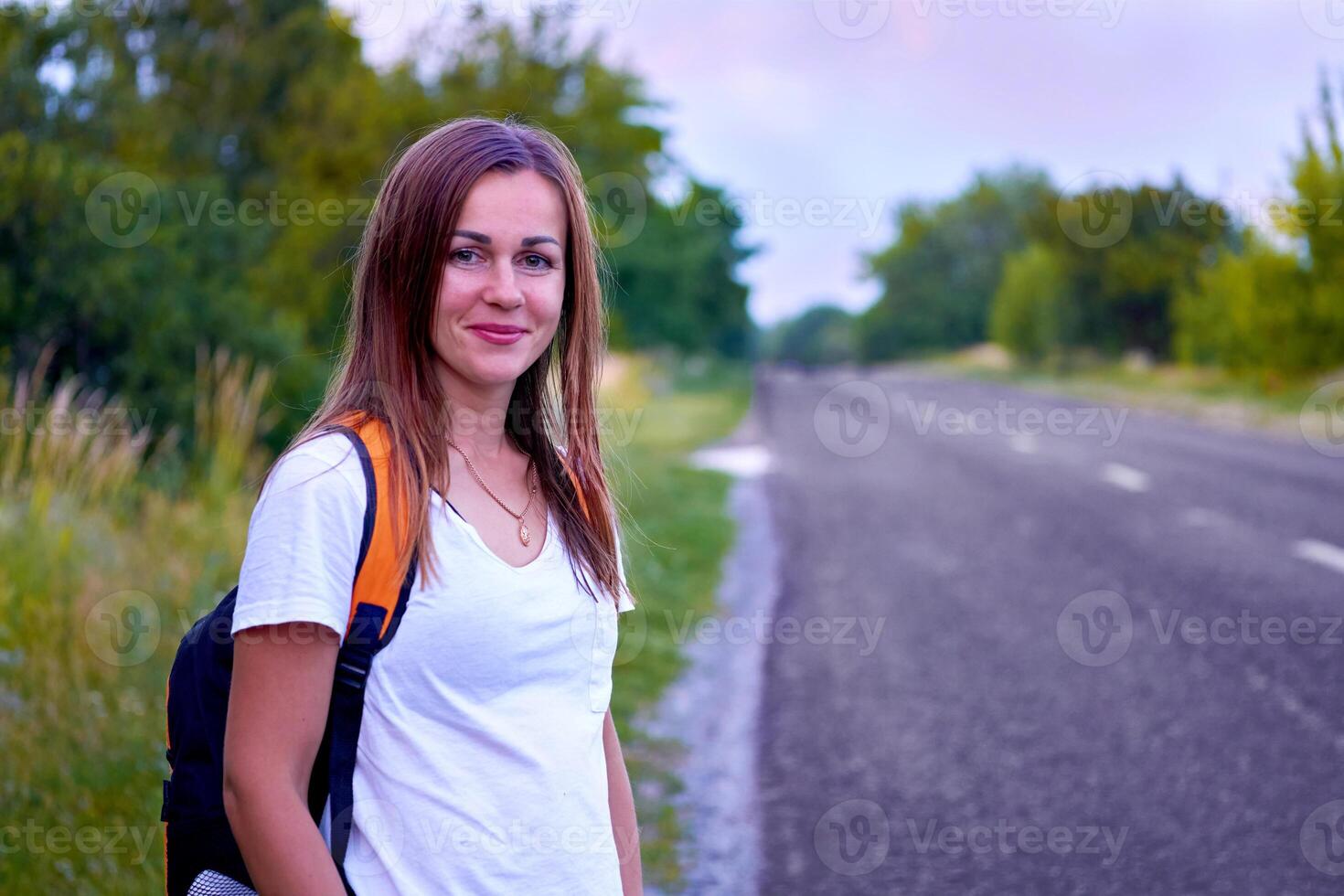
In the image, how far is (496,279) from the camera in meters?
1.85

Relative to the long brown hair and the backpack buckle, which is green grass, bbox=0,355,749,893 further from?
the backpack buckle

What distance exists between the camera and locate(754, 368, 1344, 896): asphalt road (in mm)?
3924

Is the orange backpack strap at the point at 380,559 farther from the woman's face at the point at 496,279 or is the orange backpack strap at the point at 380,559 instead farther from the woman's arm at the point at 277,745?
the woman's face at the point at 496,279

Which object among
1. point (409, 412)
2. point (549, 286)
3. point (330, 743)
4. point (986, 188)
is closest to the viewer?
point (330, 743)

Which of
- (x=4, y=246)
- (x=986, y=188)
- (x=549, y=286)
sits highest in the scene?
(x=986, y=188)

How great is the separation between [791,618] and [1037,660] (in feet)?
5.48

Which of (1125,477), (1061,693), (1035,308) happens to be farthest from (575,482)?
(1035,308)

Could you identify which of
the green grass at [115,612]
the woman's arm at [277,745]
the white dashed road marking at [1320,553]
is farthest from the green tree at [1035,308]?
the woman's arm at [277,745]

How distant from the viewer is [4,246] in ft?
23.1

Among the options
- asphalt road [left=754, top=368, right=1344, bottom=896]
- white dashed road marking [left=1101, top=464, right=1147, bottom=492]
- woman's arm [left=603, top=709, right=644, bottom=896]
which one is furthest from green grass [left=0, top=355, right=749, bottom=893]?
white dashed road marking [left=1101, top=464, right=1147, bottom=492]

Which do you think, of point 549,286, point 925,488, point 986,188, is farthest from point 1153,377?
point 986,188

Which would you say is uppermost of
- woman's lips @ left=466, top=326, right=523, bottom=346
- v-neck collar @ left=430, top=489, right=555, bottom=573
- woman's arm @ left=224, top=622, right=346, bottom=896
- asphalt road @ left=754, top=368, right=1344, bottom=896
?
woman's lips @ left=466, top=326, right=523, bottom=346

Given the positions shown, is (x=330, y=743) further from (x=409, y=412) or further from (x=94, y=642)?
(x=94, y=642)

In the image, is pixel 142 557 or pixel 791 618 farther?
pixel 791 618
